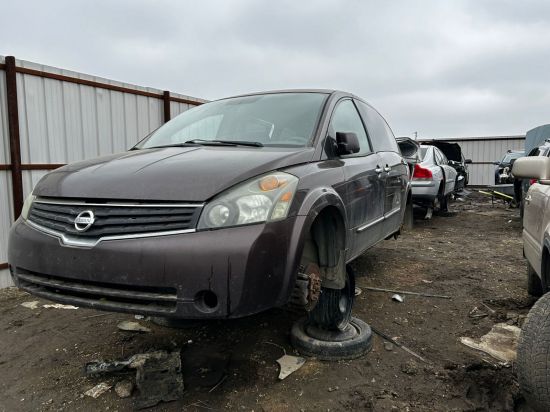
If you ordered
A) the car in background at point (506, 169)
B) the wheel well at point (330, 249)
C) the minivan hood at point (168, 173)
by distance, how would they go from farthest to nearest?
1. the car in background at point (506, 169)
2. the wheel well at point (330, 249)
3. the minivan hood at point (168, 173)

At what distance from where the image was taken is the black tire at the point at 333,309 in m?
2.67

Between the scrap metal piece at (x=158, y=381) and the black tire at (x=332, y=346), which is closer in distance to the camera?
the scrap metal piece at (x=158, y=381)

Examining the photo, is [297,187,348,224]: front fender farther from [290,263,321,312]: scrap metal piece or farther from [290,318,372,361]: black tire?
[290,318,372,361]: black tire

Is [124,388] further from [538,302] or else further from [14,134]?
[14,134]

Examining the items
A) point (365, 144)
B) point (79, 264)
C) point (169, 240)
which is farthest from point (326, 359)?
point (365, 144)

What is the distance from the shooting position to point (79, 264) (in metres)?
1.94

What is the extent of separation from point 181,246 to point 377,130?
9.08 feet

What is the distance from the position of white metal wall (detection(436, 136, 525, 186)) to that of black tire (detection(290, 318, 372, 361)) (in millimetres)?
20052

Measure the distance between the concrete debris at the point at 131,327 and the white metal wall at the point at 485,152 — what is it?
20.5 meters

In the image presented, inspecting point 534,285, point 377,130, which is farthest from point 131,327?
point 534,285

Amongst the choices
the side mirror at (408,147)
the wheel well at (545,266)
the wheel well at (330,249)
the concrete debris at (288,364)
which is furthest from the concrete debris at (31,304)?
the side mirror at (408,147)

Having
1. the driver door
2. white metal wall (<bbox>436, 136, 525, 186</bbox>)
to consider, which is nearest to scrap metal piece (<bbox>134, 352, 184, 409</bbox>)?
the driver door

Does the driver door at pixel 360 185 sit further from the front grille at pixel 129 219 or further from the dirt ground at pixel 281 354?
the front grille at pixel 129 219

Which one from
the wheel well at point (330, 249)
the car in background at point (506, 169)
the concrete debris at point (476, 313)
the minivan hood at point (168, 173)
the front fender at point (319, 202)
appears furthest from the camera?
the car in background at point (506, 169)
